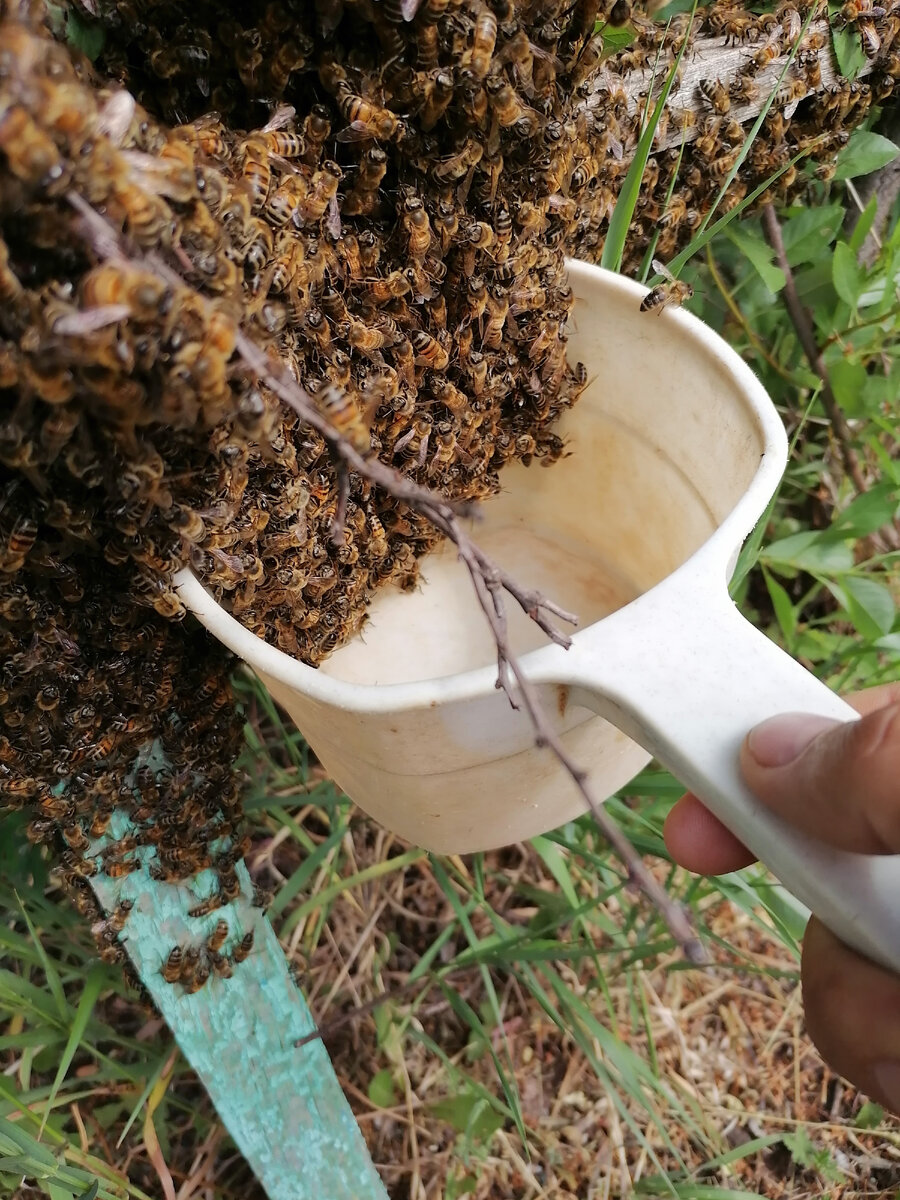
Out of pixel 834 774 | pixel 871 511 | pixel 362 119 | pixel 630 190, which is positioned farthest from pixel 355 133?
pixel 871 511

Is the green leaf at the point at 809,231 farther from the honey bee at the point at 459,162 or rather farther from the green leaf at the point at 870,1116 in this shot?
the green leaf at the point at 870,1116

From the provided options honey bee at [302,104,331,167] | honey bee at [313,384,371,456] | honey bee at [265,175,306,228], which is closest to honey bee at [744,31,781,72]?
honey bee at [302,104,331,167]

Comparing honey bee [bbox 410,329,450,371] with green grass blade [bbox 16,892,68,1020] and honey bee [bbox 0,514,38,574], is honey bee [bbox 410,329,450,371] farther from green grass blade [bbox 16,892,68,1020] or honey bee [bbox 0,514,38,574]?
green grass blade [bbox 16,892,68,1020]

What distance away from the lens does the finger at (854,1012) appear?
121 cm

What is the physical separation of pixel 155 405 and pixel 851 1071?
1.38 m

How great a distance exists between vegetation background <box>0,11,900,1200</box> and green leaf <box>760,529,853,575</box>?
0.01 m

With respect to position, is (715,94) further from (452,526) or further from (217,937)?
(217,937)

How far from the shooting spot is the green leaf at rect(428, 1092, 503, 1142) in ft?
9.23

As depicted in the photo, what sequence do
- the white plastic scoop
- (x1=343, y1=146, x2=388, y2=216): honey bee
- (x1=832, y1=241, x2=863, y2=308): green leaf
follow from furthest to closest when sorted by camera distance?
(x1=832, y1=241, x2=863, y2=308): green leaf < (x1=343, y1=146, x2=388, y2=216): honey bee < the white plastic scoop

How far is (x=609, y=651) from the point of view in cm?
140

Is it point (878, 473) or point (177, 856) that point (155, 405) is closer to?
point (177, 856)

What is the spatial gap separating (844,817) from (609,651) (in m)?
0.43

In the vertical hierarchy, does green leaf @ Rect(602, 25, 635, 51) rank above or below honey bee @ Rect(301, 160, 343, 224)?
above

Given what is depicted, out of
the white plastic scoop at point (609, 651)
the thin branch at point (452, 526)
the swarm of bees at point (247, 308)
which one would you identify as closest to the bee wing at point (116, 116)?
the swarm of bees at point (247, 308)
